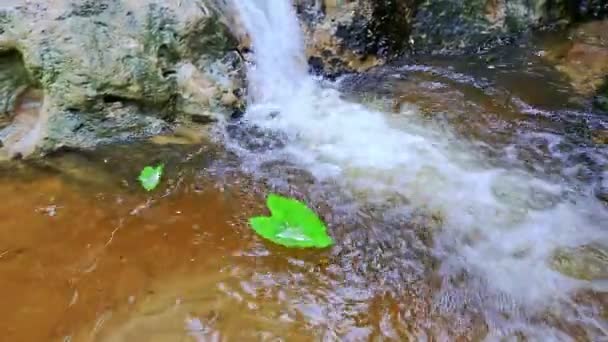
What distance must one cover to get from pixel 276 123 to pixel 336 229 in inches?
54.6

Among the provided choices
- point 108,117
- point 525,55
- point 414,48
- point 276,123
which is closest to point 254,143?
point 276,123

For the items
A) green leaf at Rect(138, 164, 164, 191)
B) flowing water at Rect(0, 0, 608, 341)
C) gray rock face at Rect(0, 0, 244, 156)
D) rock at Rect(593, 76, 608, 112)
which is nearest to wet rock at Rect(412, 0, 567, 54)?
flowing water at Rect(0, 0, 608, 341)

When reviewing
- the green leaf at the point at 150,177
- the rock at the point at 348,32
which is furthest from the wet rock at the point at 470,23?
the green leaf at the point at 150,177

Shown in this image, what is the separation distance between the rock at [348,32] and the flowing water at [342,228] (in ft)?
1.65

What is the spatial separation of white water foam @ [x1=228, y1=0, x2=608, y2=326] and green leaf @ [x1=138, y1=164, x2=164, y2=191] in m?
0.67

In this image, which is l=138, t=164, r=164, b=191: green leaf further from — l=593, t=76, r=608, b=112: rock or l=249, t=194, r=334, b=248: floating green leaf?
l=593, t=76, r=608, b=112: rock

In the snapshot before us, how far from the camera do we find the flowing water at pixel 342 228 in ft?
8.38

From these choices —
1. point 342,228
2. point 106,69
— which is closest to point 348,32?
point 106,69

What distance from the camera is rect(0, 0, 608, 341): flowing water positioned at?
2555mm

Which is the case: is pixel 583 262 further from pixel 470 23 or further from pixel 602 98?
pixel 470 23

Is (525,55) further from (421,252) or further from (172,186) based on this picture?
(172,186)

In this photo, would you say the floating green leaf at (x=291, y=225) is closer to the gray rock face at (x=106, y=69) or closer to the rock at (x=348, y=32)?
the gray rock face at (x=106, y=69)

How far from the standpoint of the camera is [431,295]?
269 centimetres

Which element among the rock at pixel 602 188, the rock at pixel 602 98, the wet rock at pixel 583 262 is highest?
Answer: the rock at pixel 602 98
